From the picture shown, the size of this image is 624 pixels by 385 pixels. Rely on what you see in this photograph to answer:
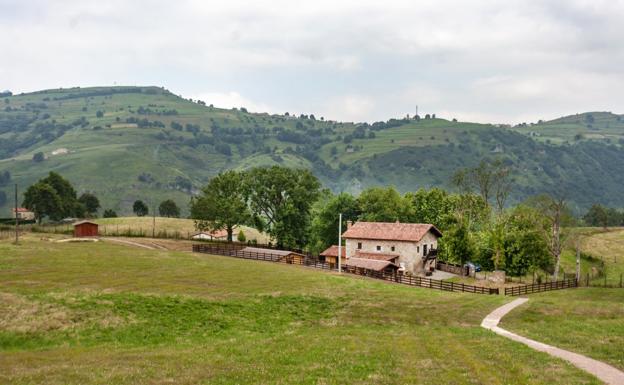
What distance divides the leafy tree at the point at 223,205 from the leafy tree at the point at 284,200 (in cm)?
207

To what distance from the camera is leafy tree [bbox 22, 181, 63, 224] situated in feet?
409

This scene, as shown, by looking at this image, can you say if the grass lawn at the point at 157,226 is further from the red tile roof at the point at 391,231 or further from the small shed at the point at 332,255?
the red tile roof at the point at 391,231

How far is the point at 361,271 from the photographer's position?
7094 centimetres

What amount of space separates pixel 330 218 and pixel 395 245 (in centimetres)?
2253

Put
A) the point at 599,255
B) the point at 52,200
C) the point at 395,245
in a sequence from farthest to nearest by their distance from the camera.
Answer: the point at 52,200
the point at 599,255
the point at 395,245

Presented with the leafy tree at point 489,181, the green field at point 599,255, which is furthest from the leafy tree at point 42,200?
the green field at point 599,255

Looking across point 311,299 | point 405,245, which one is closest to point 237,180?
point 405,245

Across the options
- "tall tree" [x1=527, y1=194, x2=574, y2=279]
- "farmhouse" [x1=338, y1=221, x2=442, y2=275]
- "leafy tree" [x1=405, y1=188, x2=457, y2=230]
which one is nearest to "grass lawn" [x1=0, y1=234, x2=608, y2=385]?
"farmhouse" [x1=338, y1=221, x2=442, y2=275]

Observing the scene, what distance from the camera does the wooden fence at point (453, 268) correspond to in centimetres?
8401

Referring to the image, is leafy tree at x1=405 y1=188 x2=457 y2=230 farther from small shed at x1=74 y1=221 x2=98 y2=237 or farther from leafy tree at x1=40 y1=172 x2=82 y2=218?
leafy tree at x1=40 y1=172 x2=82 y2=218

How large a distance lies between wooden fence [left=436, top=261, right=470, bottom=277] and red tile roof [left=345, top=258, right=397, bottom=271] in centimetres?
1391

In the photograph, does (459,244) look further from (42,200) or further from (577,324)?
(42,200)

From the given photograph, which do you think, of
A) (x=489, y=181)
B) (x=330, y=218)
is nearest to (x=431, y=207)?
(x=489, y=181)

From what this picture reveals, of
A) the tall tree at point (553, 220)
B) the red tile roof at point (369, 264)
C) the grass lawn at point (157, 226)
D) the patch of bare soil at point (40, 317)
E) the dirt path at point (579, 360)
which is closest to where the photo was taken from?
the dirt path at point (579, 360)
